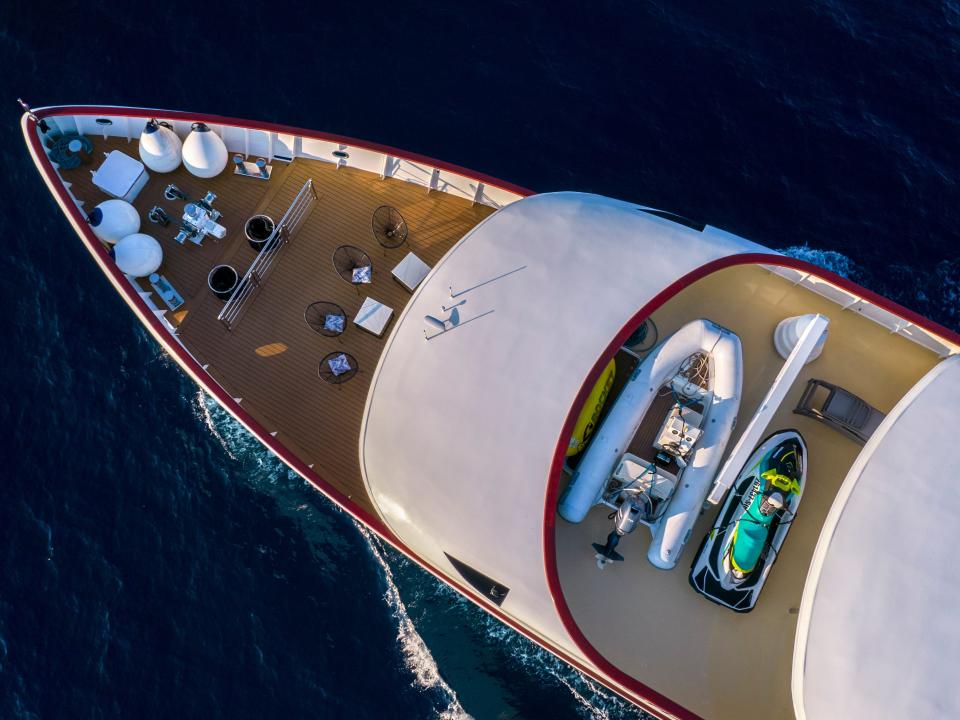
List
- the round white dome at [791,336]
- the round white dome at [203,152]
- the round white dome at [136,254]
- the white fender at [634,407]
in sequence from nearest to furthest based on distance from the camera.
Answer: the white fender at [634,407] < the round white dome at [791,336] < the round white dome at [136,254] < the round white dome at [203,152]

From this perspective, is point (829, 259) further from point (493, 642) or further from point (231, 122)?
point (231, 122)

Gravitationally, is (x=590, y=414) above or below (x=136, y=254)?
above

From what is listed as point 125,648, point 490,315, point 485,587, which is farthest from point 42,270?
point 485,587

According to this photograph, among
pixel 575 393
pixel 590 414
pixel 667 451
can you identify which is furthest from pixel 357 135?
pixel 667 451

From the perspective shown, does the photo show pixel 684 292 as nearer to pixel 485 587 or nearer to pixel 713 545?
pixel 713 545

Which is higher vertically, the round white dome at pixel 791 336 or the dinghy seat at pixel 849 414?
the round white dome at pixel 791 336

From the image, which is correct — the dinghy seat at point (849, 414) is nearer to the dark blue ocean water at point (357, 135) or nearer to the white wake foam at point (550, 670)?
the dark blue ocean water at point (357, 135)

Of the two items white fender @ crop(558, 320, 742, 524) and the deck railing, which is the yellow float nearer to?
white fender @ crop(558, 320, 742, 524)

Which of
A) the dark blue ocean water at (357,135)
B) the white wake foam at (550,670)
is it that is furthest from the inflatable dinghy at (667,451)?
the dark blue ocean water at (357,135)
